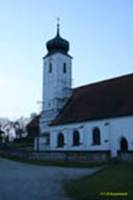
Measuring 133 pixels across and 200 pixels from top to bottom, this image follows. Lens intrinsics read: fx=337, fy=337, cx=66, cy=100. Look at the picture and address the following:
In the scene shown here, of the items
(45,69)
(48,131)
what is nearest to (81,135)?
(48,131)

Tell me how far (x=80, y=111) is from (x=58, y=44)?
33.8 ft

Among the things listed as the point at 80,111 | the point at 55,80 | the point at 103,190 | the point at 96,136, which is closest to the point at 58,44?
the point at 55,80

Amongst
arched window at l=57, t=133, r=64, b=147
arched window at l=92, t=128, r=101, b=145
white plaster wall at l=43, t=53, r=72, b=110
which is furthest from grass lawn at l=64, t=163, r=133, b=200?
white plaster wall at l=43, t=53, r=72, b=110

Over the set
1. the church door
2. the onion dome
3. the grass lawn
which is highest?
the onion dome

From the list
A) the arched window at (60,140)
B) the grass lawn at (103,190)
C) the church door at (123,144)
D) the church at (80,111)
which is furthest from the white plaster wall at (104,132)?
the grass lawn at (103,190)

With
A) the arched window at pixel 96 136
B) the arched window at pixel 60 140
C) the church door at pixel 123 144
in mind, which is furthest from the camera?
the arched window at pixel 60 140

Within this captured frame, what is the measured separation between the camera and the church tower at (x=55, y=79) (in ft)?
137

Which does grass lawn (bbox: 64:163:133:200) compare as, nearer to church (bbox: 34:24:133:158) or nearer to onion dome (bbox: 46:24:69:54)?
church (bbox: 34:24:133:158)

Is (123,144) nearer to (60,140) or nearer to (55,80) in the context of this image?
(60,140)

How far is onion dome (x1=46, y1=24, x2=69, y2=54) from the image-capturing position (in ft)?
141

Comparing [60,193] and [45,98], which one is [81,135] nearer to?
[45,98]

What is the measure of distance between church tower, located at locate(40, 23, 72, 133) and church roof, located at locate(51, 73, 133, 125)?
1.19m

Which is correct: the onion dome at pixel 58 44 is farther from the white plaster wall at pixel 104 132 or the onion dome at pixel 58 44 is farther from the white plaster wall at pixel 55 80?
the white plaster wall at pixel 104 132

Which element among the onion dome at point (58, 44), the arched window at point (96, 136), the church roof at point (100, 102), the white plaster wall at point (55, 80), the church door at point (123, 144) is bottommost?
the church door at point (123, 144)
